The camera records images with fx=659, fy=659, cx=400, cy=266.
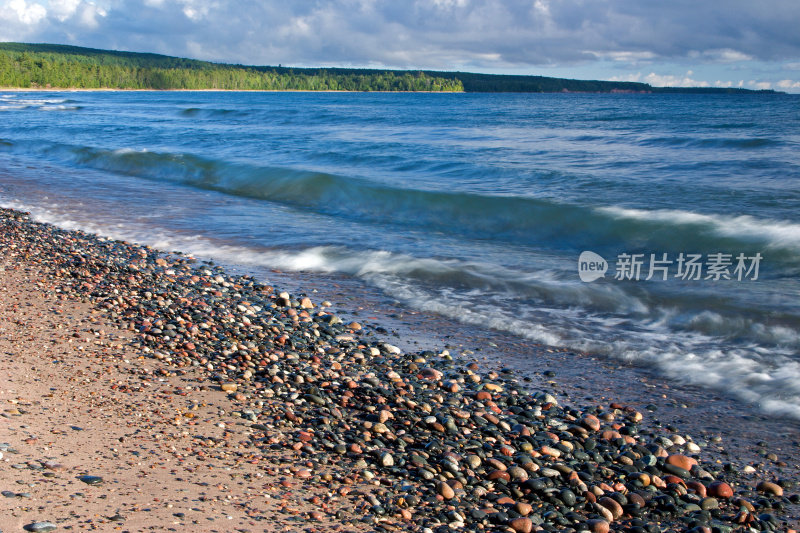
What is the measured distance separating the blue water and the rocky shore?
185 centimetres

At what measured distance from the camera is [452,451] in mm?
4578

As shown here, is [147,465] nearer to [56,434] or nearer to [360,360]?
[56,434]

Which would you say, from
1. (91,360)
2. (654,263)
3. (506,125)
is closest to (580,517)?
(91,360)

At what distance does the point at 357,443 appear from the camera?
180 inches

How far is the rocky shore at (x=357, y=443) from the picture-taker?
12.4 ft

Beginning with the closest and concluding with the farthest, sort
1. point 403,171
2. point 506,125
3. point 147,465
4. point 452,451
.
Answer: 1. point 147,465
2. point 452,451
3. point 403,171
4. point 506,125

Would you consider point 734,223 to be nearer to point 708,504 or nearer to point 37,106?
point 708,504

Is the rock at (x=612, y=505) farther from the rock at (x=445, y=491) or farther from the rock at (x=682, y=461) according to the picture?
the rock at (x=445, y=491)

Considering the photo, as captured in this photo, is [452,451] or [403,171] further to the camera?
[403,171]

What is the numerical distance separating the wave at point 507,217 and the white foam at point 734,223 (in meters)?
0.02

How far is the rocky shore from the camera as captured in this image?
3770 millimetres

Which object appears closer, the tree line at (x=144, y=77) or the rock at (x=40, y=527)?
the rock at (x=40, y=527)

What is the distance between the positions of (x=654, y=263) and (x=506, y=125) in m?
32.0

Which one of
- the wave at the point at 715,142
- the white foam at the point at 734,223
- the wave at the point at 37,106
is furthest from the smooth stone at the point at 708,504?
the wave at the point at 37,106
